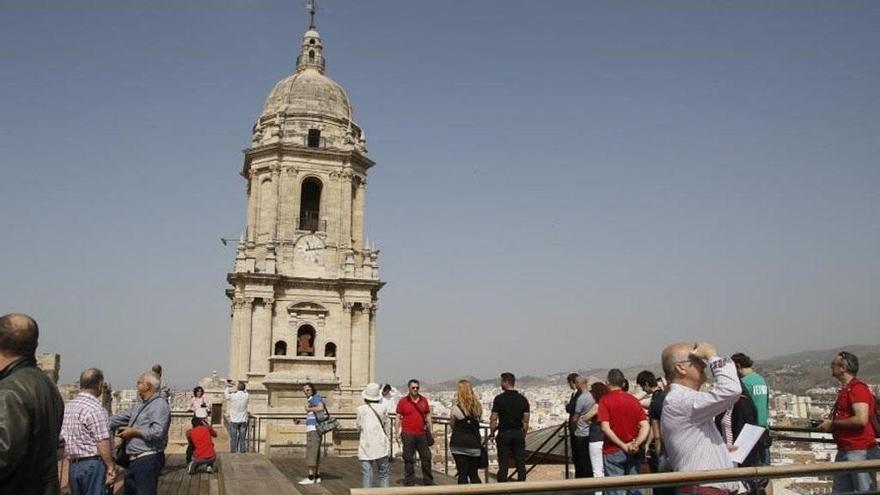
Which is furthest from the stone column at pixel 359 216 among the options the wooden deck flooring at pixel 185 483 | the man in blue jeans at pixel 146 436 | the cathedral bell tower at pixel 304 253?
the man in blue jeans at pixel 146 436

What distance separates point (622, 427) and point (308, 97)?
3182cm

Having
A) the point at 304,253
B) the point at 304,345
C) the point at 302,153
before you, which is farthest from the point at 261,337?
the point at 302,153

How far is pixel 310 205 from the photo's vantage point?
118ft

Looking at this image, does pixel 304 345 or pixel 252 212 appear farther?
pixel 252 212

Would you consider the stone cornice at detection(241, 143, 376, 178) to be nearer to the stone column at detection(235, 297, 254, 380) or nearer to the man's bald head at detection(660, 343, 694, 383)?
the stone column at detection(235, 297, 254, 380)

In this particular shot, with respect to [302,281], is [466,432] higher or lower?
lower

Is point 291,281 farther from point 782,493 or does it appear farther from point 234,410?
point 782,493

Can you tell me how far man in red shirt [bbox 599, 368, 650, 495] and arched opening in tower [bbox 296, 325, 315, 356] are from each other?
86.5ft

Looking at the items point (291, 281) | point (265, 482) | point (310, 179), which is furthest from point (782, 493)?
point (310, 179)

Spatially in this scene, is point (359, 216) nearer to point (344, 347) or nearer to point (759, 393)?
point (344, 347)

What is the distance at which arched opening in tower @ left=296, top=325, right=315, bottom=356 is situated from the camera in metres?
32.8

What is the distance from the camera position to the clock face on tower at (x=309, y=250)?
33594 millimetres

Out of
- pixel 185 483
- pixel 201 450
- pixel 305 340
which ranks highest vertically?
pixel 305 340

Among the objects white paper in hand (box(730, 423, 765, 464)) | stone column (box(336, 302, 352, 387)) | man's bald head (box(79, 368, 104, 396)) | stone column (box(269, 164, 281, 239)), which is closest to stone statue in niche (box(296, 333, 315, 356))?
stone column (box(336, 302, 352, 387))
